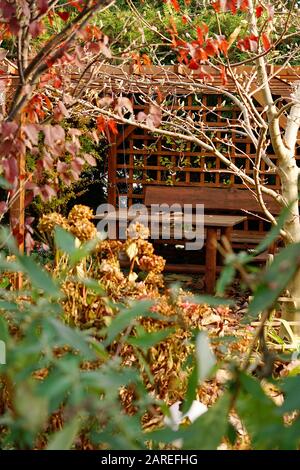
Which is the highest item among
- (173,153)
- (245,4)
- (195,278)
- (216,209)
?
(245,4)

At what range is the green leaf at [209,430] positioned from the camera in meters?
0.83

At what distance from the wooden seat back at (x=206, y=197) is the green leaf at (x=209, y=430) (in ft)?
27.3

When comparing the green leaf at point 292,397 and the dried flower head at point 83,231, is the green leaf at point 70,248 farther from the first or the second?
the dried flower head at point 83,231

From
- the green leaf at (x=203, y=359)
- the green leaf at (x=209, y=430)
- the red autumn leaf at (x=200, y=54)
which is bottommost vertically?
the green leaf at (x=209, y=430)

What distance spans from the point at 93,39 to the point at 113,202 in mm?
6347

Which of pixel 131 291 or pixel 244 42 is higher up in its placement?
pixel 244 42

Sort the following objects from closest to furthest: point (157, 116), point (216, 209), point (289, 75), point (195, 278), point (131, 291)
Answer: point (131, 291) < point (157, 116) < point (289, 75) < point (195, 278) < point (216, 209)

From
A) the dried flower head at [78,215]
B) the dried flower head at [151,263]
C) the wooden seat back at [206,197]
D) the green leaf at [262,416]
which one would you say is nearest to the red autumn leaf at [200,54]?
the dried flower head at [78,215]

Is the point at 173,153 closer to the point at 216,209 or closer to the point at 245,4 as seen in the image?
the point at 216,209

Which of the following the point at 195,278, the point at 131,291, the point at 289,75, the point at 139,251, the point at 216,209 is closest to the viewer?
the point at 131,291

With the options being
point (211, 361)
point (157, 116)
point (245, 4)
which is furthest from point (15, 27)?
point (245, 4)

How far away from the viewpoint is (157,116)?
3.54 m

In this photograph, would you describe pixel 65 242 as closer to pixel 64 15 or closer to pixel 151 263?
pixel 151 263

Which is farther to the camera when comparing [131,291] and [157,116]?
[157,116]
